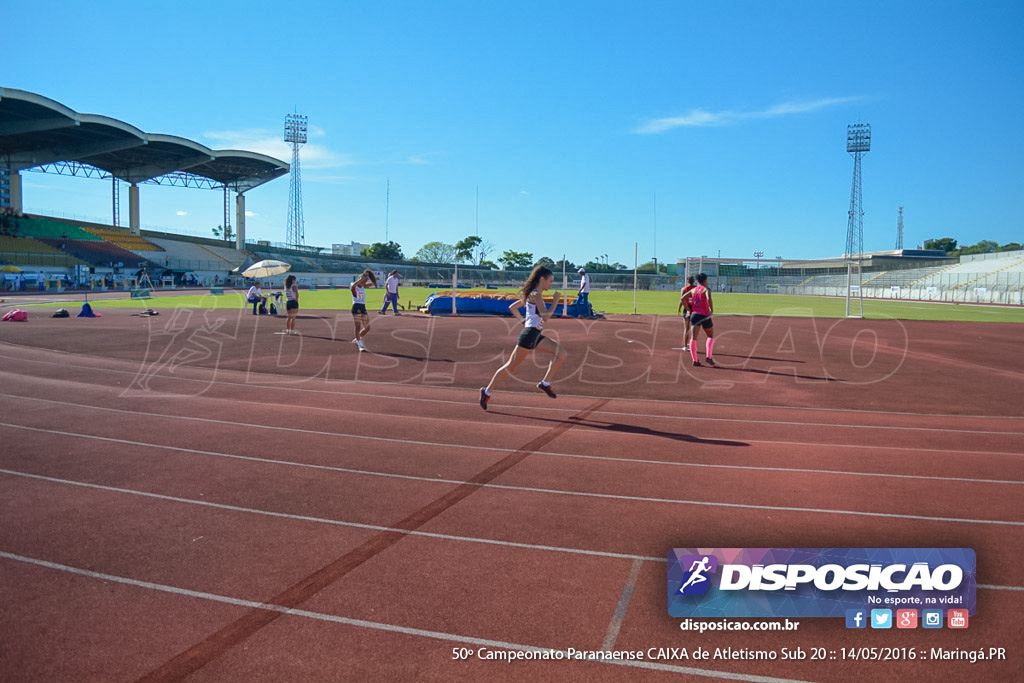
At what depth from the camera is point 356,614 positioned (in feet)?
12.1

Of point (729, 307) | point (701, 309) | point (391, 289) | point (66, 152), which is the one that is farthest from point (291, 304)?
point (66, 152)

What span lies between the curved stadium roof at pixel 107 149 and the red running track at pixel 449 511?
56.2 m

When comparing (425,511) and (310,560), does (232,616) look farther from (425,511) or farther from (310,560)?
(425,511)

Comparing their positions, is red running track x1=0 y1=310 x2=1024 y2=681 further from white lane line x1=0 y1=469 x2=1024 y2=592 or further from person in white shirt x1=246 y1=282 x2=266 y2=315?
person in white shirt x1=246 y1=282 x2=266 y2=315

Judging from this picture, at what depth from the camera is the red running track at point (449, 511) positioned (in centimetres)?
339

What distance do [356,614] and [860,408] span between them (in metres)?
9.43

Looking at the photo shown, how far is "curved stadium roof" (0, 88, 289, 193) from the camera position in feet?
179

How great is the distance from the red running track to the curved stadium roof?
184ft

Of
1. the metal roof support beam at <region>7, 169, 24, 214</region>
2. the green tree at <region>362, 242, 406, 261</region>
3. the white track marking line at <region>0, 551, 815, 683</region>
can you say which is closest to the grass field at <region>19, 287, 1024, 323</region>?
the white track marking line at <region>0, 551, 815, 683</region>

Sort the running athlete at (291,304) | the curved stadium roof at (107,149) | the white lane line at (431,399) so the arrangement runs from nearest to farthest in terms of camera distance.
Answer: the white lane line at (431,399) < the running athlete at (291,304) < the curved stadium roof at (107,149)

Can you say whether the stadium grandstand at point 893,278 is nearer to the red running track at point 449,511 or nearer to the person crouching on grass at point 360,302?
the person crouching on grass at point 360,302

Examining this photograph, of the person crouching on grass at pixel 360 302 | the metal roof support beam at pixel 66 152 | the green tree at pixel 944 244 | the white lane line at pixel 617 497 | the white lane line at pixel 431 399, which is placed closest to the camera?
the white lane line at pixel 617 497

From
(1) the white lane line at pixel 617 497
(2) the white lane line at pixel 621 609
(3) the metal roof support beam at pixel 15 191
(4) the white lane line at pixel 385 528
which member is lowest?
(2) the white lane line at pixel 621 609

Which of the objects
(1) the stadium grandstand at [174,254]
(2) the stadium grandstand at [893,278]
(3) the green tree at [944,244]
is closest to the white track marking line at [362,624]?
(1) the stadium grandstand at [174,254]
